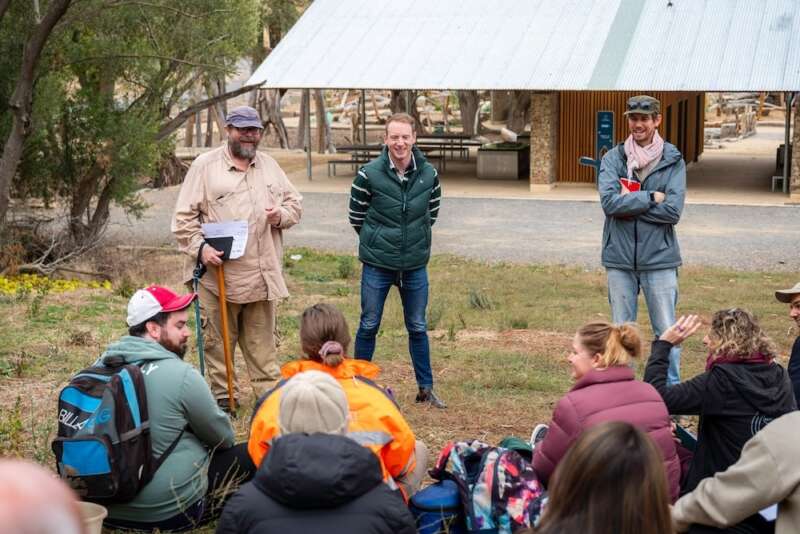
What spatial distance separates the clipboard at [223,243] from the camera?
6441mm

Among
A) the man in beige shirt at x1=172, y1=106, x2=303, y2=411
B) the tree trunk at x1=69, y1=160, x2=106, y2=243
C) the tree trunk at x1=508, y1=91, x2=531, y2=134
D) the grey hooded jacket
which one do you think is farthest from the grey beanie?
the tree trunk at x1=508, y1=91, x2=531, y2=134

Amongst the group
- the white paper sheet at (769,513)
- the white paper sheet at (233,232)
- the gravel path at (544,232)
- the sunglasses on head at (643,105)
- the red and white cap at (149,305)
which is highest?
the sunglasses on head at (643,105)

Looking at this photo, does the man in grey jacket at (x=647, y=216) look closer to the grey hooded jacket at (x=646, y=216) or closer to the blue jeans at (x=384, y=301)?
the grey hooded jacket at (x=646, y=216)

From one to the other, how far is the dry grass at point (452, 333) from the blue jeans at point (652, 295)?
831 mm

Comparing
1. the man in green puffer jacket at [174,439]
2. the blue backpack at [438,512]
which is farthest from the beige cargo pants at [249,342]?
the blue backpack at [438,512]

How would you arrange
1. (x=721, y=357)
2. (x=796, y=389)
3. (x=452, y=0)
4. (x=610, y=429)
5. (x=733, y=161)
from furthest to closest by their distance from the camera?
1. (x=733, y=161)
2. (x=452, y=0)
3. (x=796, y=389)
4. (x=721, y=357)
5. (x=610, y=429)

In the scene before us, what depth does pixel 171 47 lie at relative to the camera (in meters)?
18.5

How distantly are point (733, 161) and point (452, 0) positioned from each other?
8.95 m

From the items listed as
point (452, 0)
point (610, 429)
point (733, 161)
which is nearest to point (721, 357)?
point (610, 429)

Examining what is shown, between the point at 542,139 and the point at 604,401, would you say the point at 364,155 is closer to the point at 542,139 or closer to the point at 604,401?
the point at 542,139

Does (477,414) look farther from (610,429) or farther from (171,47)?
(171,47)

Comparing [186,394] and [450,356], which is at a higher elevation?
[186,394]

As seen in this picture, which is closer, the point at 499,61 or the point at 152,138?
the point at 152,138

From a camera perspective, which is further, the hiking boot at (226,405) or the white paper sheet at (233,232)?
the hiking boot at (226,405)
